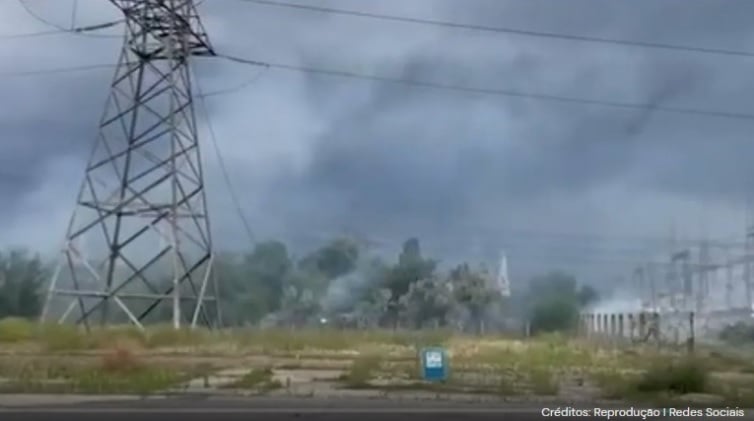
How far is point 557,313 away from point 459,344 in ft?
14.5

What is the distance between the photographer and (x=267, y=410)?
21.9 metres

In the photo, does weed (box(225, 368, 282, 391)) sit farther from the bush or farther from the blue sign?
the bush

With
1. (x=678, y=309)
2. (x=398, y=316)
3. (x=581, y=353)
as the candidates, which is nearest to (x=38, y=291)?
(x=398, y=316)

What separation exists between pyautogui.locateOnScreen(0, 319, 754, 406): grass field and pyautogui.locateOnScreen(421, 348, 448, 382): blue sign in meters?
0.32

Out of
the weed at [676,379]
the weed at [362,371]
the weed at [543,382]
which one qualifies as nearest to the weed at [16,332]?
the weed at [362,371]

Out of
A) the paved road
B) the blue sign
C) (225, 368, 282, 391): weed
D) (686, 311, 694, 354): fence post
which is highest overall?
(686, 311, 694, 354): fence post

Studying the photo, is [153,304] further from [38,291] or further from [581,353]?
[581,353]

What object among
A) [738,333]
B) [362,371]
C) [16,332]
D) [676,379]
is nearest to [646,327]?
[738,333]

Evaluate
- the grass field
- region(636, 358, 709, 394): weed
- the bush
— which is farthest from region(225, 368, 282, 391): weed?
the bush

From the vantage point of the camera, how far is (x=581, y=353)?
35.9 meters

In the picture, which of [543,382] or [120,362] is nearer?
[543,382]

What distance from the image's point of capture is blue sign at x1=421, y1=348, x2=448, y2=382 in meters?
30.2

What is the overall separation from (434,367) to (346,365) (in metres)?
3.73

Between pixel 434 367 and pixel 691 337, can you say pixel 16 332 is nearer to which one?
pixel 434 367
